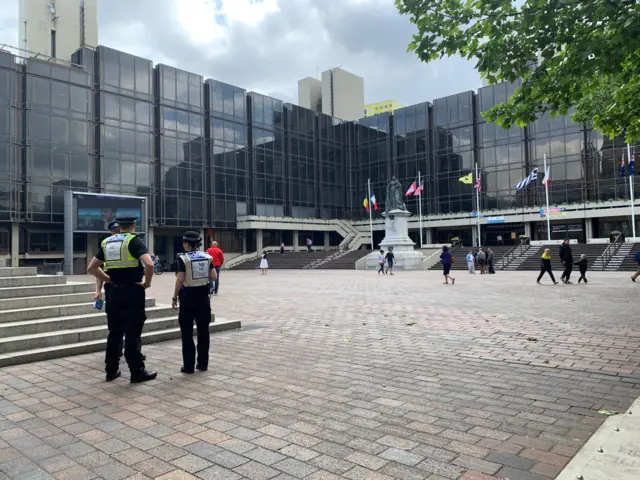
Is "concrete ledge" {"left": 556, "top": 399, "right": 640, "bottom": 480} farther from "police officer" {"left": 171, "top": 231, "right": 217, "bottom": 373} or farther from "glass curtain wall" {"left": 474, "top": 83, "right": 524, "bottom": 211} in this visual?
"glass curtain wall" {"left": 474, "top": 83, "right": 524, "bottom": 211}

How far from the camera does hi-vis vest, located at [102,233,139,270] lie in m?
5.40

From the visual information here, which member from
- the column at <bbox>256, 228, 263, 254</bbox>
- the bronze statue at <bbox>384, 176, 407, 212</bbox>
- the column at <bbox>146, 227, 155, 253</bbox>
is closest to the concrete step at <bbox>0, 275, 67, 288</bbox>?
the bronze statue at <bbox>384, 176, 407, 212</bbox>

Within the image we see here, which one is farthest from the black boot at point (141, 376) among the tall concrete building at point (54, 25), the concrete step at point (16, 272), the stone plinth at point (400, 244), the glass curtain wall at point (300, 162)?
the glass curtain wall at point (300, 162)

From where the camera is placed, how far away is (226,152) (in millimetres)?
52031

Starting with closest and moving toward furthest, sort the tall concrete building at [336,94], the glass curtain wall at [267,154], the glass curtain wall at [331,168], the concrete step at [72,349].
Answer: the concrete step at [72,349]
the glass curtain wall at [267,154]
the glass curtain wall at [331,168]
the tall concrete building at [336,94]

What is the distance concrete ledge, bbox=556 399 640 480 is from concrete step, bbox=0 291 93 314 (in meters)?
7.87

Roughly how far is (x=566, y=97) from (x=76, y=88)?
42.1 metres

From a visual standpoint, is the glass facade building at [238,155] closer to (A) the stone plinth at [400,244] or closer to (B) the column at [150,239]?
(B) the column at [150,239]

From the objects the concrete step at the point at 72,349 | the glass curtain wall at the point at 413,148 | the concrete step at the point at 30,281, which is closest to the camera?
the concrete step at the point at 72,349

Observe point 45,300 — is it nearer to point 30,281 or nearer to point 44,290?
point 44,290

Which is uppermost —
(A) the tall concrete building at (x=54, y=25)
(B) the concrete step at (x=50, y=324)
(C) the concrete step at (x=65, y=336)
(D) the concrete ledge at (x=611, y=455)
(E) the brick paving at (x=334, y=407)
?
(A) the tall concrete building at (x=54, y=25)

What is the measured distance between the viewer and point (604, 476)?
9.37 ft

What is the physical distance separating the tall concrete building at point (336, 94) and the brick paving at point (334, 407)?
233ft

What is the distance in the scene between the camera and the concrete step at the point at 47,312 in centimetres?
728
